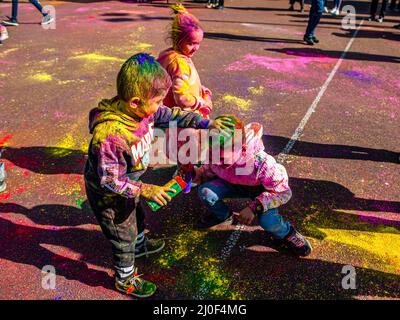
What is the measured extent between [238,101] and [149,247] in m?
3.52

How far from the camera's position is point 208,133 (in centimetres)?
255

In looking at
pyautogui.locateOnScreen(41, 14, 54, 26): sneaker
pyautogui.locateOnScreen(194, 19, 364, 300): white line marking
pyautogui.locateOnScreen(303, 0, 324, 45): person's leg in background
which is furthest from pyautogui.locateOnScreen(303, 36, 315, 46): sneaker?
pyautogui.locateOnScreen(41, 14, 54, 26): sneaker

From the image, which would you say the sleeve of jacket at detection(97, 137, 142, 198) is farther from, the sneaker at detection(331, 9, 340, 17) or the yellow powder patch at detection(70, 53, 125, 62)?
the sneaker at detection(331, 9, 340, 17)

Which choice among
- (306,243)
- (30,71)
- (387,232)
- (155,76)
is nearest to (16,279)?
(155,76)

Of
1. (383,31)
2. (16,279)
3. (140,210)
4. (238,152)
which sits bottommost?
(16,279)

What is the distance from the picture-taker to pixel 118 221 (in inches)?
94.8

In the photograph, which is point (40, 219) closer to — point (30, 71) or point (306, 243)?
point (306, 243)

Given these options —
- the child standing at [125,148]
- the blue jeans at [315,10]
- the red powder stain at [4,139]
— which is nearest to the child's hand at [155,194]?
the child standing at [125,148]

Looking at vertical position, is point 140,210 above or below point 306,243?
above

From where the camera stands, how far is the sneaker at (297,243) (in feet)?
9.89

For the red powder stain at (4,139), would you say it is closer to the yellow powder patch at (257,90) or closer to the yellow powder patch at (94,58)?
the yellow powder patch at (94,58)

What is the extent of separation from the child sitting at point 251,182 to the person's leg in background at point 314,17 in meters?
6.95

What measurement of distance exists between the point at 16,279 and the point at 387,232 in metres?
3.28

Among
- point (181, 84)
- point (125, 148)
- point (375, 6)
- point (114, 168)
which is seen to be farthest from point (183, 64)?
point (375, 6)
